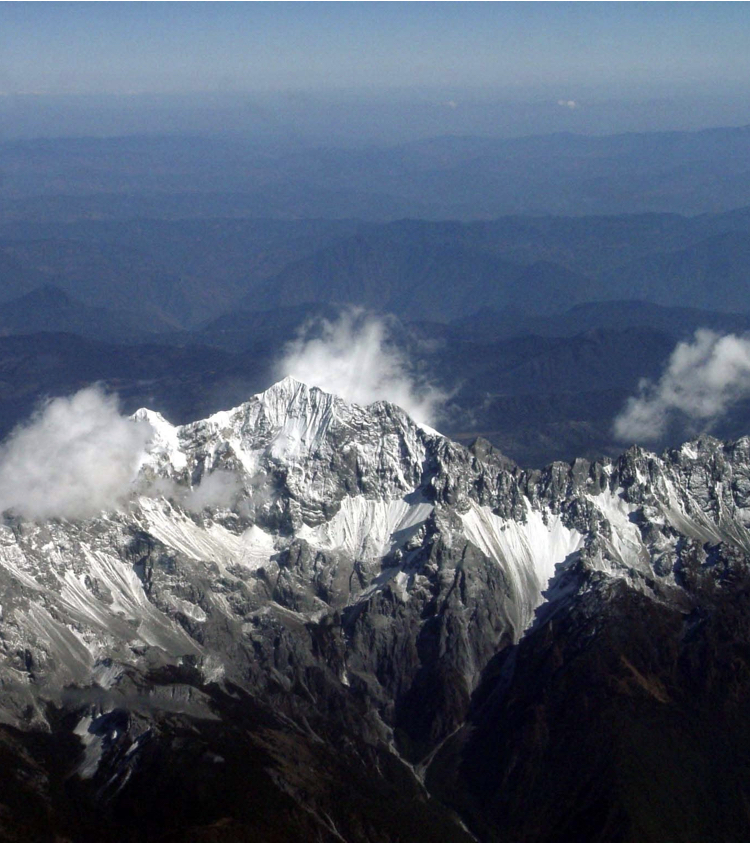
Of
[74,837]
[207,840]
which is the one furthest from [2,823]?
[207,840]

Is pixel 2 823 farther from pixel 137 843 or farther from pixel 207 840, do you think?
pixel 207 840

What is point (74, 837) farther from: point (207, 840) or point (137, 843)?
point (207, 840)

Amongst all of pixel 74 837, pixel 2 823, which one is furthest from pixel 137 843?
pixel 2 823

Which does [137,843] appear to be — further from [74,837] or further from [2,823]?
[2,823]

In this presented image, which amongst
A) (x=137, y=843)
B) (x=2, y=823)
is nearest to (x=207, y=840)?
(x=137, y=843)
